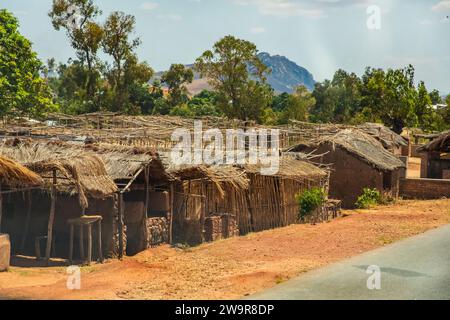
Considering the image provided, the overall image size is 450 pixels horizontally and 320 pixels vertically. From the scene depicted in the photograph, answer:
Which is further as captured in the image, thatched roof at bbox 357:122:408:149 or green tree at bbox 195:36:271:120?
green tree at bbox 195:36:271:120

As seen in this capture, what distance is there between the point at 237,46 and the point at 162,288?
3379cm

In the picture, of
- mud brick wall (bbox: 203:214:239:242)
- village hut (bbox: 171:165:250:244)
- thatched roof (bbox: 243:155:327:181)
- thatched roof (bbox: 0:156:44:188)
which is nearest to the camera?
thatched roof (bbox: 0:156:44:188)

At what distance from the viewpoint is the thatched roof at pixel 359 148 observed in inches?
973

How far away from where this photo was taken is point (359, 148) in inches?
995

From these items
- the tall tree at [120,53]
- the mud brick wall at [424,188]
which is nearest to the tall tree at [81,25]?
the tall tree at [120,53]

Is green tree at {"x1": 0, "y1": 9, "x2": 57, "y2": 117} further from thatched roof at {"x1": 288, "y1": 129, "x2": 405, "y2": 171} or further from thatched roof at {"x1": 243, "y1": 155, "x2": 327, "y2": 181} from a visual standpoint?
thatched roof at {"x1": 243, "y1": 155, "x2": 327, "y2": 181}

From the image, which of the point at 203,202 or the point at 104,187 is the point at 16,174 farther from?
the point at 203,202

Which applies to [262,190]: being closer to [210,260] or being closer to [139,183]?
[139,183]

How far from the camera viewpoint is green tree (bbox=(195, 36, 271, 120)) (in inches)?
1724

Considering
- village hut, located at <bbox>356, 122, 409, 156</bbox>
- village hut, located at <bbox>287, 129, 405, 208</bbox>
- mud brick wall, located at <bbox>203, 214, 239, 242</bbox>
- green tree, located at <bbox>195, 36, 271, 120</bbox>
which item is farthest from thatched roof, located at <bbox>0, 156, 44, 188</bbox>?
green tree, located at <bbox>195, 36, 271, 120</bbox>

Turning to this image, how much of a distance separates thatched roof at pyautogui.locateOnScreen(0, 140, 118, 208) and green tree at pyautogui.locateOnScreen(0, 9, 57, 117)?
14.0 metres

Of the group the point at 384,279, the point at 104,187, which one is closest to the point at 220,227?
the point at 104,187

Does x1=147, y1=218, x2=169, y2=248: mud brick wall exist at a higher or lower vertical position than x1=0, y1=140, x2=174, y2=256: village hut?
lower

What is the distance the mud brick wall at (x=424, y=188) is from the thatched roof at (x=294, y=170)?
6.15 meters
